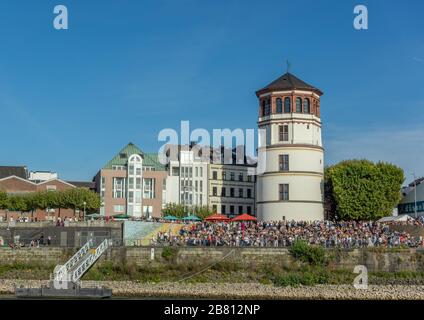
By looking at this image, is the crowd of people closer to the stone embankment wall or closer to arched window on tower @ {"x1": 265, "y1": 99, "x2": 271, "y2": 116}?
the stone embankment wall

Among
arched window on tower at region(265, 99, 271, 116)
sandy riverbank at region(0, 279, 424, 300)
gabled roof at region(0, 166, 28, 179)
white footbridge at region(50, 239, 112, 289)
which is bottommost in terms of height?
sandy riverbank at region(0, 279, 424, 300)

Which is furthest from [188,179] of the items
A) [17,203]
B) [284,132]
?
[284,132]

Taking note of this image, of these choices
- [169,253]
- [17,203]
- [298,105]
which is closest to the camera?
[169,253]

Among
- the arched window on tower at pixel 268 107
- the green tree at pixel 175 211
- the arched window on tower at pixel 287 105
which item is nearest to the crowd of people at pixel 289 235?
the arched window on tower at pixel 287 105

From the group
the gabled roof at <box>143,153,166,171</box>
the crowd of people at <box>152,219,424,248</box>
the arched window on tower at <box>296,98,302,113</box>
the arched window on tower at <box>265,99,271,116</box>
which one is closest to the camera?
the crowd of people at <box>152,219,424,248</box>

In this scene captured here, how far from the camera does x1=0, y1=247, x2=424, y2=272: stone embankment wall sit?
61.2 m

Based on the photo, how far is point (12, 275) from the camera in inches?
2474

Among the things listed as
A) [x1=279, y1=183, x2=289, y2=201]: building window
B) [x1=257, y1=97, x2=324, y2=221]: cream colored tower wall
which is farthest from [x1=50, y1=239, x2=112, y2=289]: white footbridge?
[x1=279, y1=183, x2=289, y2=201]: building window

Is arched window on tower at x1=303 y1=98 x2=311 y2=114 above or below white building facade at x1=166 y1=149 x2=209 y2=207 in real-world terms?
above

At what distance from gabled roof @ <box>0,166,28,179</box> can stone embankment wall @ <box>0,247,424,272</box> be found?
57.1 m

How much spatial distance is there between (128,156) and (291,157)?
3398 cm

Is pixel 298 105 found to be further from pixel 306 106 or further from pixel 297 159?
pixel 297 159

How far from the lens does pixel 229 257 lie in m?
62.1
